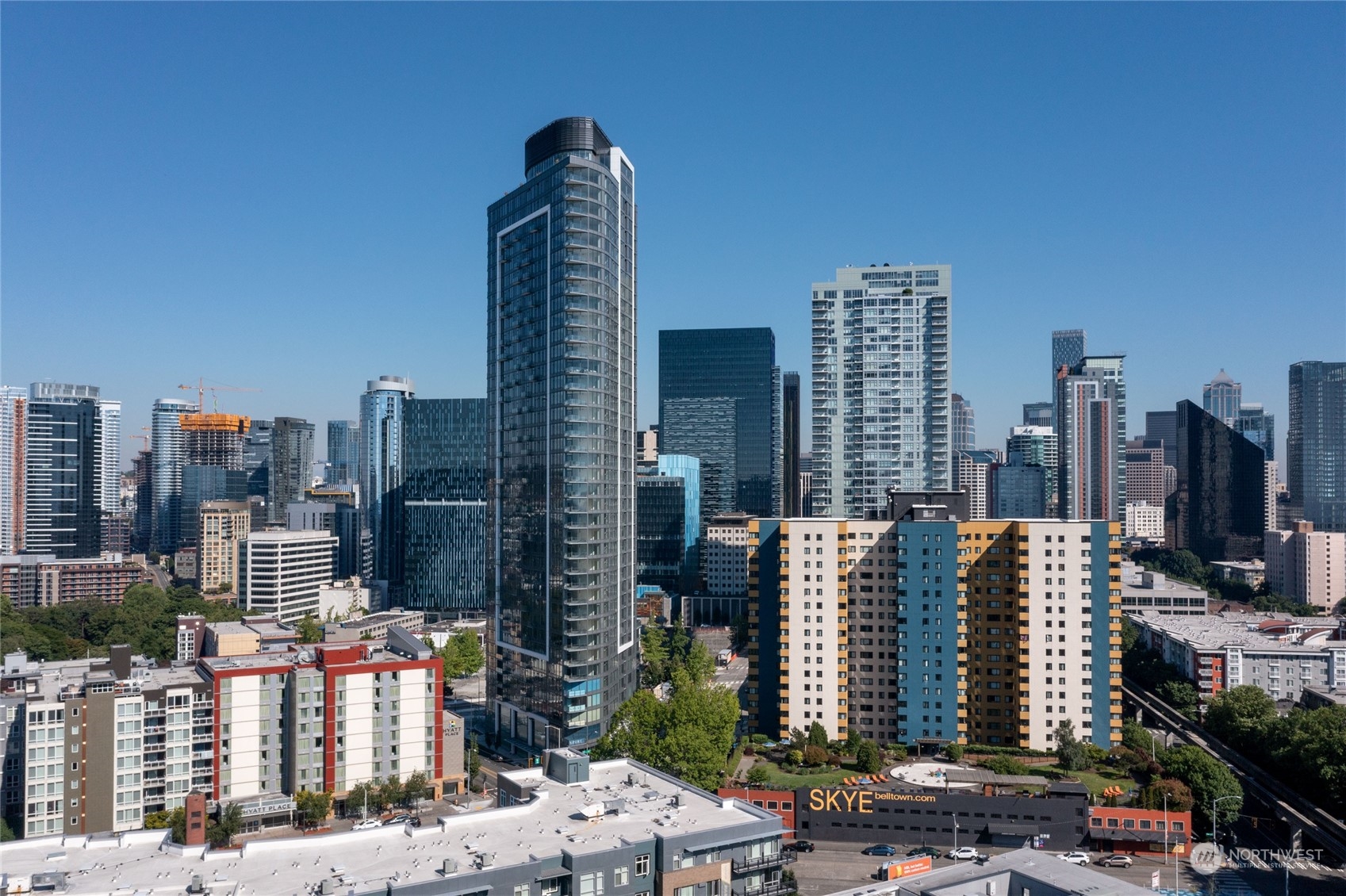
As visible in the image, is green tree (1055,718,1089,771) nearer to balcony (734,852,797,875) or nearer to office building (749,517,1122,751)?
office building (749,517,1122,751)

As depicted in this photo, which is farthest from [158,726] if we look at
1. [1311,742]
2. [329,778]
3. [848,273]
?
[848,273]

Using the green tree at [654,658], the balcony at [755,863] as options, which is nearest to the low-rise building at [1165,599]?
the green tree at [654,658]

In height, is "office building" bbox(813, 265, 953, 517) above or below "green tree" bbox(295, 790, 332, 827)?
above

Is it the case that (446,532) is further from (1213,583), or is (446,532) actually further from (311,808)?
(1213,583)

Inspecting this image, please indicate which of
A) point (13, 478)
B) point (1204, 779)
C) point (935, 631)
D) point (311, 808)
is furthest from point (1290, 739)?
point (13, 478)

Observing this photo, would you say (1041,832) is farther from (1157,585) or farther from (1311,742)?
(1157,585)

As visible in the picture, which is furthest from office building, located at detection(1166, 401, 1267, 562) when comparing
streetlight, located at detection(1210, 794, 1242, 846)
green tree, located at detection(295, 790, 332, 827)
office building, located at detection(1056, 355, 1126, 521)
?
green tree, located at detection(295, 790, 332, 827)
